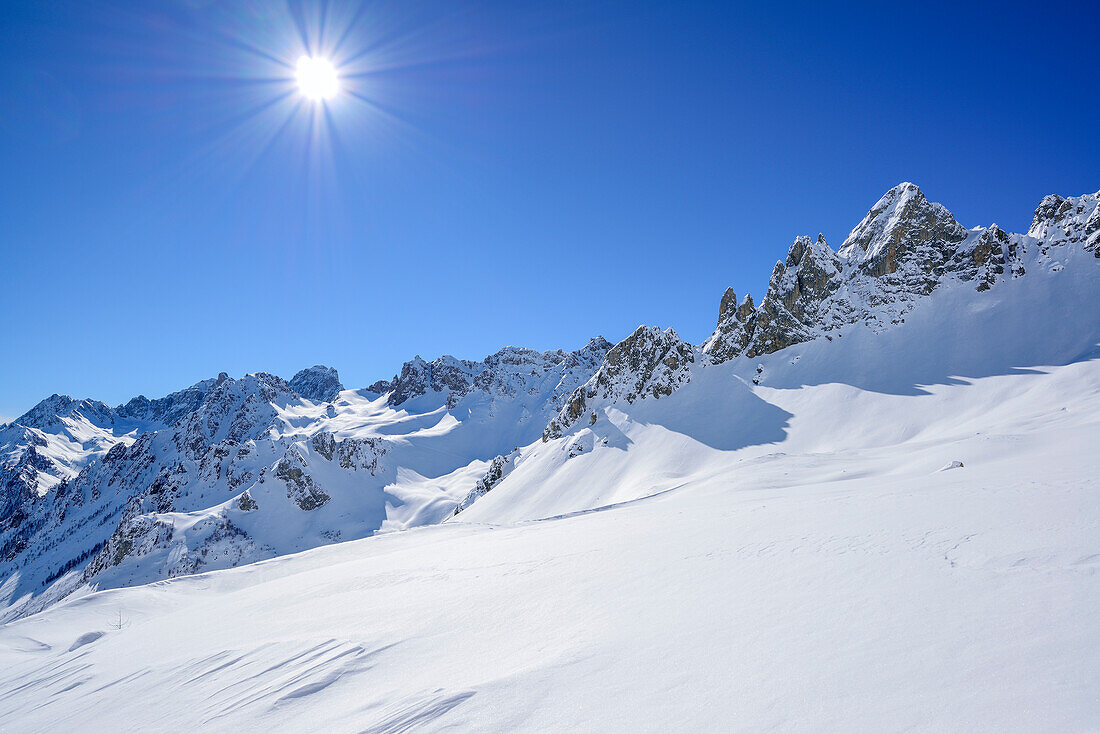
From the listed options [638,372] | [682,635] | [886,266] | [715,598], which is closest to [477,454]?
[638,372]

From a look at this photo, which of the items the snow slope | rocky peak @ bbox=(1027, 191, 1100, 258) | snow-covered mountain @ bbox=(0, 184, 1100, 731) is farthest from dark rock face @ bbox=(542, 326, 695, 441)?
the snow slope

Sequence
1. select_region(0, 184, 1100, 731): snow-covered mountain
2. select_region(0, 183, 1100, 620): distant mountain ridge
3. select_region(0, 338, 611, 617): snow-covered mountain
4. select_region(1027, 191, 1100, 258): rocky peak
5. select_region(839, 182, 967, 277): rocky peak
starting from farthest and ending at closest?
select_region(0, 338, 611, 617): snow-covered mountain < select_region(839, 182, 967, 277): rocky peak < select_region(0, 183, 1100, 620): distant mountain ridge < select_region(1027, 191, 1100, 258): rocky peak < select_region(0, 184, 1100, 731): snow-covered mountain

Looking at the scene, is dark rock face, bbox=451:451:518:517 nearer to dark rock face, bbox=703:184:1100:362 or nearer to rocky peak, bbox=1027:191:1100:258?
dark rock face, bbox=703:184:1100:362

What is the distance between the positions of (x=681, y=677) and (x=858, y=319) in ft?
306

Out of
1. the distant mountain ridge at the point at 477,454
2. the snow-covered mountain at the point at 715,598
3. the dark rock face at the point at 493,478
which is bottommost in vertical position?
the snow-covered mountain at the point at 715,598

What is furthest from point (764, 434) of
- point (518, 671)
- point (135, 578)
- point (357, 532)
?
point (135, 578)

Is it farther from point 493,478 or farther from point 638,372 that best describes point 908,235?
point 493,478

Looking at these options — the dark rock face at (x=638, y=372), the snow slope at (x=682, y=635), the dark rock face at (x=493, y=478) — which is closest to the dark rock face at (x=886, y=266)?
the dark rock face at (x=638, y=372)

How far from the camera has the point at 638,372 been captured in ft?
307

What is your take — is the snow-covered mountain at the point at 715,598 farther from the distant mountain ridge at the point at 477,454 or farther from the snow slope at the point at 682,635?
the distant mountain ridge at the point at 477,454

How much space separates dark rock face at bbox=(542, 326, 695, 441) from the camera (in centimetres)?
8956

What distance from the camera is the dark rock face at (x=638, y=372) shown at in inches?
3526

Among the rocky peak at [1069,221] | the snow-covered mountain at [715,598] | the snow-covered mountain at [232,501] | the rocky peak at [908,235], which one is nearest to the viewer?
the snow-covered mountain at [715,598]

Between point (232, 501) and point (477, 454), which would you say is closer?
point (232, 501)
